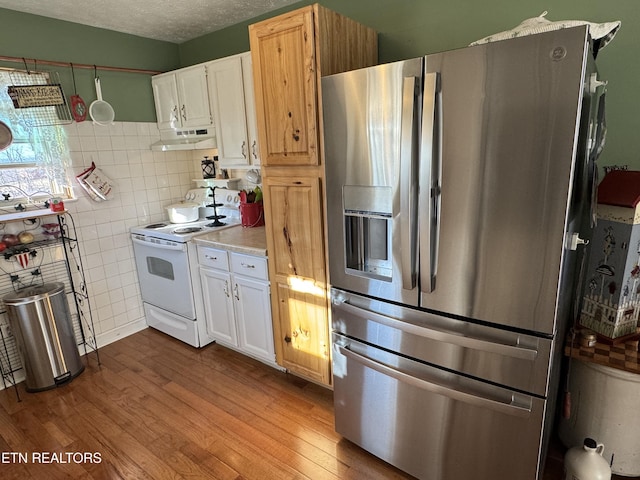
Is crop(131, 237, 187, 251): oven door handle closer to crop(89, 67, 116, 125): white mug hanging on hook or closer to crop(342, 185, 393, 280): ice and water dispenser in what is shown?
crop(89, 67, 116, 125): white mug hanging on hook

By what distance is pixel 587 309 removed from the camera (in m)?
1.75

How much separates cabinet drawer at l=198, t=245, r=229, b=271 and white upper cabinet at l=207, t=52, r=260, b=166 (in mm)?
690

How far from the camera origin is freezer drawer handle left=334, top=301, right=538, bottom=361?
1.35 metres

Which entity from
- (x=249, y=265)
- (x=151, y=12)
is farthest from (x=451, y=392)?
(x=151, y=12)

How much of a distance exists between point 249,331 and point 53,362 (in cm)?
137

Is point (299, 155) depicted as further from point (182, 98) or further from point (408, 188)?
point (182, 98)

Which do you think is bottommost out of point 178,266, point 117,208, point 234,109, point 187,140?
point 178,266

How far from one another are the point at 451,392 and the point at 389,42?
6.49 ft

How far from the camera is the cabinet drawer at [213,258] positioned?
8.77 feet

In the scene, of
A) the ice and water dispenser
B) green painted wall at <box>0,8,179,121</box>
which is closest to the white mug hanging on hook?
green painted wall at <box>0,8,179,121</box>

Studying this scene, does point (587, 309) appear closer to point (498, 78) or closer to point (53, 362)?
point (498, 78)

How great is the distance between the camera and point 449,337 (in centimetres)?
148

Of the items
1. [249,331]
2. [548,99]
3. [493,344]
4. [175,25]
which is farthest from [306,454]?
[175,25]

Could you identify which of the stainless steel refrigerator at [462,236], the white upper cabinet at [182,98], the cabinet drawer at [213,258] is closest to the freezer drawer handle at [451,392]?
the stainless steel refrigerator at [462,236]
